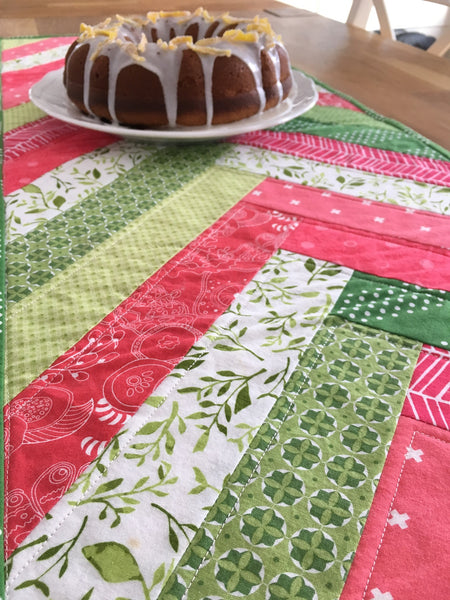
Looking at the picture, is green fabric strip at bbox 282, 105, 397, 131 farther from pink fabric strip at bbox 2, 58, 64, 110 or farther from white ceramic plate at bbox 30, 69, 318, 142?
pink fabric strip at bbox 2, 58, 64, 110

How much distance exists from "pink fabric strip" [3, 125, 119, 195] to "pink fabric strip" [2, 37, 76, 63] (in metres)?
0.40

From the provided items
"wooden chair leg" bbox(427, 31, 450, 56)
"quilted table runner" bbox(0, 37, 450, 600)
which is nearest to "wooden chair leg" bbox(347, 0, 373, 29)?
"wooden chair leg" bbox(427, 31, 450, 56)

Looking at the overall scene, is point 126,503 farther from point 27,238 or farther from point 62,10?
point 62,10

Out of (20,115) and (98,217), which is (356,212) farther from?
(20,115)

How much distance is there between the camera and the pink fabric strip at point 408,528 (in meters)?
0.27

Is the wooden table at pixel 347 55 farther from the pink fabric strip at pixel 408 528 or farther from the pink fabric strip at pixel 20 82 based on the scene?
the pink fabric strip at pixel 408 528

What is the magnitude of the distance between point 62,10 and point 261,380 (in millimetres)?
1367

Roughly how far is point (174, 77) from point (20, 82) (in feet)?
1.35

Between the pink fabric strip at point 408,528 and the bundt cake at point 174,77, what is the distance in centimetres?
48

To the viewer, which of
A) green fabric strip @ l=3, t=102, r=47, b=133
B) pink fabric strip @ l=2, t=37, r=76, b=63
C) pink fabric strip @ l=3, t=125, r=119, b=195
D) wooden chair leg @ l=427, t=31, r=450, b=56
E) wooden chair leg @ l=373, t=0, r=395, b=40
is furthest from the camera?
wooden chair leg @ l=373, t=0, r=395, b=40

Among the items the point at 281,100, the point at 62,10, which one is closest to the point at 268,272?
the point at 281,100

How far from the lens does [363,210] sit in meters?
0.59

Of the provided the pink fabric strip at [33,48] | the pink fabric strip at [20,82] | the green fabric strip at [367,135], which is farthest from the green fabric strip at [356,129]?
the pink fabric strip at [33,48]

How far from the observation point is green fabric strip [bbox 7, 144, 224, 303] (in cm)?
49
